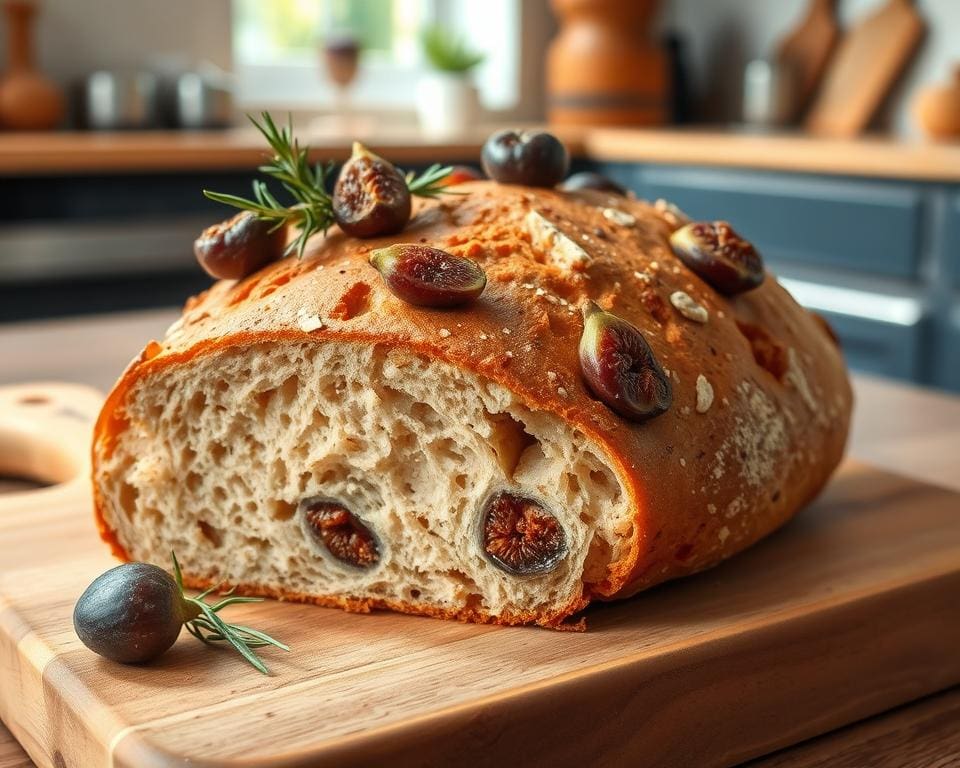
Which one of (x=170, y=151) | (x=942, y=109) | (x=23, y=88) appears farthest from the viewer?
(x=23, y=88)

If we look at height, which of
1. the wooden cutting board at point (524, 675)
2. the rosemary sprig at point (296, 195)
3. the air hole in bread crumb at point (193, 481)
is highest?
the rosemary sprig at point (296, 195)

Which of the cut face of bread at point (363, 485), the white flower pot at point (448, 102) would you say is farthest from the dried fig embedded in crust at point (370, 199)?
the white flower pot at point (448, 102)

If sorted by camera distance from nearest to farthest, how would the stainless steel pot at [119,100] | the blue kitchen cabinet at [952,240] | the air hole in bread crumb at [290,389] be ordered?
the air hole in bread crumb at [290,389]
the blue kitchen cabinet at [952,240]
the stainless steel pot at [119,100]

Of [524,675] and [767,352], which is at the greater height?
[767,352]

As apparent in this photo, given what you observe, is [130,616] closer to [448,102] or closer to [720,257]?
[720,257]

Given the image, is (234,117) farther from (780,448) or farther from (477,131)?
(780,448)

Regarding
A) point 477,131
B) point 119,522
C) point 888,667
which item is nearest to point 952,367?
point 477,131

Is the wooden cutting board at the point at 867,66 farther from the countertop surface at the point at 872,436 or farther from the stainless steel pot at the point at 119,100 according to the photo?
the countertop surface at the point at 872,436

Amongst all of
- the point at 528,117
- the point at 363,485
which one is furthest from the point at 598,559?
the point at 528,117
